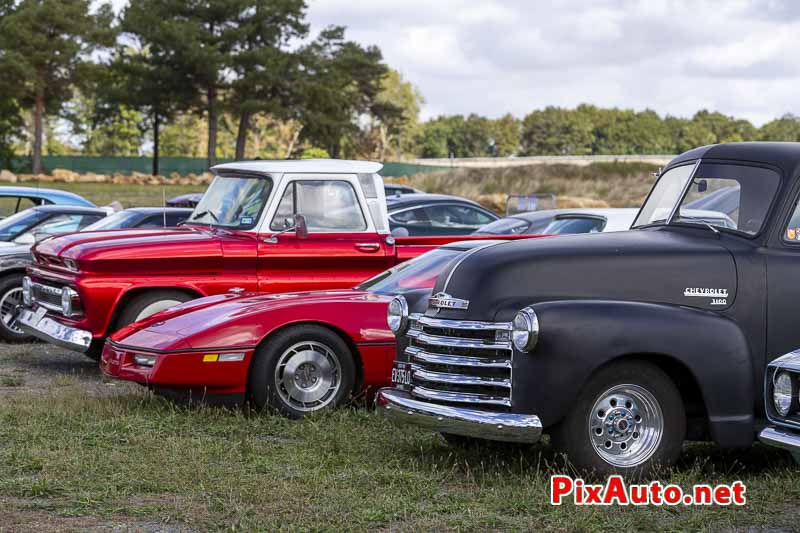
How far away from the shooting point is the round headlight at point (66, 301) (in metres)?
11.1

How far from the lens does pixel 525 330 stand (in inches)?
258

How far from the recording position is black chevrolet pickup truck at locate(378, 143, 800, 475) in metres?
6.59

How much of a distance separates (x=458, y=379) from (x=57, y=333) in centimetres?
559

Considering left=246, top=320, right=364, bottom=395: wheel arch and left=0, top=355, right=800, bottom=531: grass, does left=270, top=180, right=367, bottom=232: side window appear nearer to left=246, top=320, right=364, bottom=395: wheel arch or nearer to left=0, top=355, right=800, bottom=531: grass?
left=246, top=320, right=364, bottom=395: wheel arch

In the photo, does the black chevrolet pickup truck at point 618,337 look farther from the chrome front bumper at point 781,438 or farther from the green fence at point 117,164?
→ the green fence at point 117,164

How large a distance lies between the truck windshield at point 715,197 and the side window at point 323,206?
4.23 meters

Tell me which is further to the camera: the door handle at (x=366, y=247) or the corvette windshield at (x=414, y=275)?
the door handle at (x=366, y=247)

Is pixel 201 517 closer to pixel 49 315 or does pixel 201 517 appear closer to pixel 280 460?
pixel 280 460

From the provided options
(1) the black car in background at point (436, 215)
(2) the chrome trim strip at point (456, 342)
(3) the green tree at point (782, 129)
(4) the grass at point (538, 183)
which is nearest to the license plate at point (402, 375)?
(2) the chrome trim strip at point (456, 342)

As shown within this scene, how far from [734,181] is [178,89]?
5993 centimetres

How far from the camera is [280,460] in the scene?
7.42 metres

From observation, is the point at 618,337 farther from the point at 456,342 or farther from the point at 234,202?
the point at 234,202

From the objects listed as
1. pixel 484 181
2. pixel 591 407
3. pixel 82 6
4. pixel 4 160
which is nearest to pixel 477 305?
pixel 591 407

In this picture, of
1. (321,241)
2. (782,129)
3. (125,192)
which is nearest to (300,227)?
(321,241)
